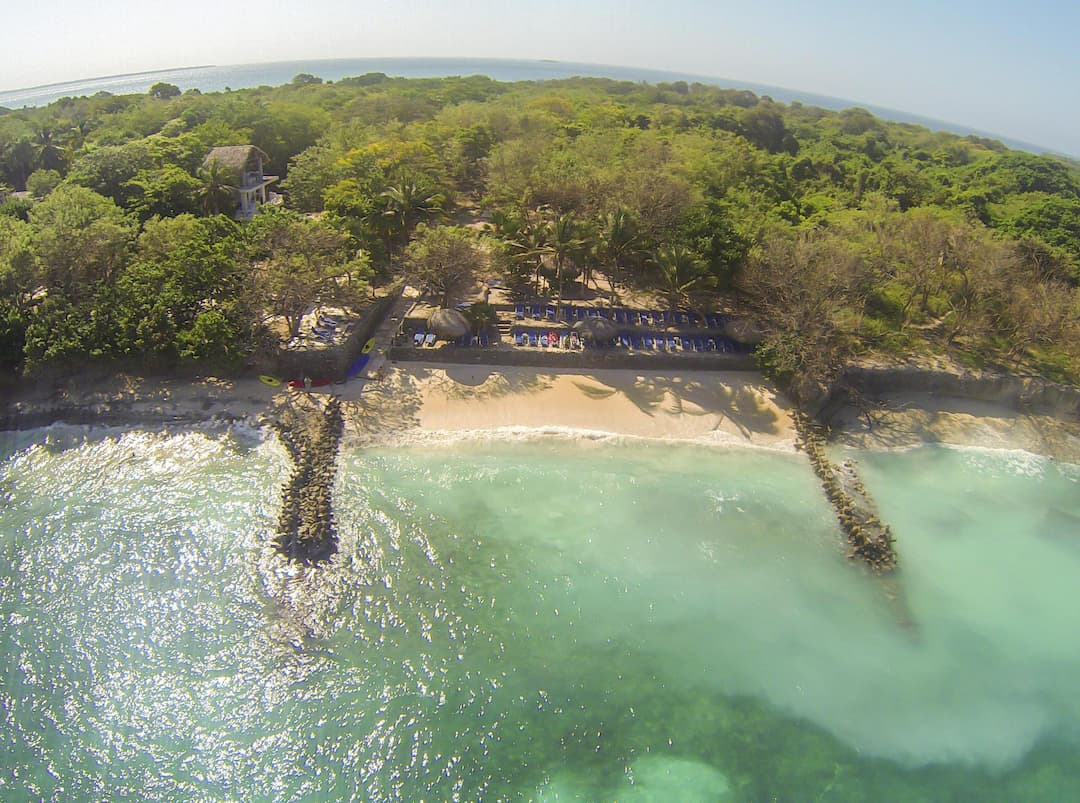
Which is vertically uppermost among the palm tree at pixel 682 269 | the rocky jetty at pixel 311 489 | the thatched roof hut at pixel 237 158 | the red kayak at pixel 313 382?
the thatched roof hut at pixel 237 158

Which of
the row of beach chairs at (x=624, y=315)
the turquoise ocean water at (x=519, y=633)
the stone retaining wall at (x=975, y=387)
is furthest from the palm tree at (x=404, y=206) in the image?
the stone retaining wall at (x=975, y=387)

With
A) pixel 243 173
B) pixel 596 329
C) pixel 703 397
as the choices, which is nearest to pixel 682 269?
pixel 596 329

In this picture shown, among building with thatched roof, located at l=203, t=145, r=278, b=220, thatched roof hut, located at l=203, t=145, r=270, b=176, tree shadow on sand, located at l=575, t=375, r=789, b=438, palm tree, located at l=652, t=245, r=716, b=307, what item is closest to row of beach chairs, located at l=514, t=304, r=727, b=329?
palm tree, located at l=652, t=245, r=716, b=307

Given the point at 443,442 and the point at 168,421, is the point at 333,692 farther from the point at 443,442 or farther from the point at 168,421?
the point at 168,421

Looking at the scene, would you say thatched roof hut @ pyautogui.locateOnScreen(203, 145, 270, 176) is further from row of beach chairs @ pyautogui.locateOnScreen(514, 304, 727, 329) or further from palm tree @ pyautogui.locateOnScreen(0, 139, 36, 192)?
row of beach chairs @ pyautogui.locateOnScreen(514, 304, 727, 329)

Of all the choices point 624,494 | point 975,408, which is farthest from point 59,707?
point 975,408

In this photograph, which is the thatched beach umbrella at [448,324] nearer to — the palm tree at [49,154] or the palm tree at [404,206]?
the palm tree at [404,206]
